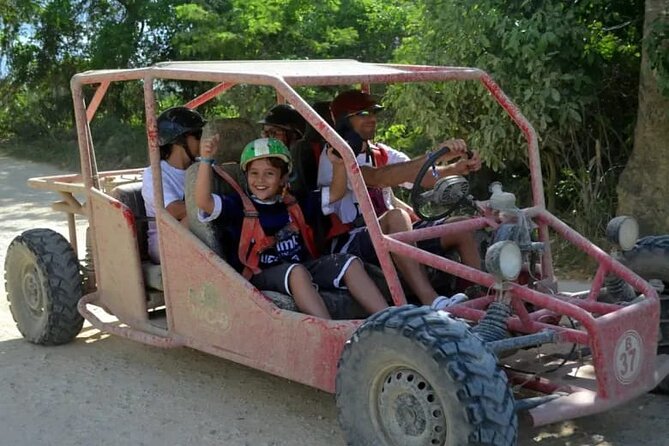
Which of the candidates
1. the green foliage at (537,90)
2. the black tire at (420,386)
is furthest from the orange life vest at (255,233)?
the green foliage at (537,90)

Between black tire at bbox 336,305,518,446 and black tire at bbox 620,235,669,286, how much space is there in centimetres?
151

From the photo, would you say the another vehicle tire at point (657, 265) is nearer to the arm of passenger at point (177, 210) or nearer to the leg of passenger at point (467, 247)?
the leg of passenger at point (467, 247)

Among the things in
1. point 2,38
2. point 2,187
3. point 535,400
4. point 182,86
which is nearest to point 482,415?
point 535,400

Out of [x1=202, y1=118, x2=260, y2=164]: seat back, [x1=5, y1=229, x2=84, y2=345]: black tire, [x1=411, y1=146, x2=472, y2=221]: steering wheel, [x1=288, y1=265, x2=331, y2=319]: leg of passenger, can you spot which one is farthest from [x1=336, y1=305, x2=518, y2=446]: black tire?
[x1=5, y1=229, x2=84, y2=345]: black tire

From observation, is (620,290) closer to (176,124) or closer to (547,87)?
(176,124)

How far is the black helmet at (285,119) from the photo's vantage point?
5746 millimetres

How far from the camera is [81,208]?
233 inches

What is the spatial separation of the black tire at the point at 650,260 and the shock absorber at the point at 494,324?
1151 mm

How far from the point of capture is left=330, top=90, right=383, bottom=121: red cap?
17.3ft

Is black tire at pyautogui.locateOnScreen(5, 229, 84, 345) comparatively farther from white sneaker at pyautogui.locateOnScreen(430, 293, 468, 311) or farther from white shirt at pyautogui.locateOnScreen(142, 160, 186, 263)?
white sneaker at pyautogui.locateOnScreen(430, 293, 468, 311)

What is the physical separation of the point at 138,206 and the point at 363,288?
1.89 m

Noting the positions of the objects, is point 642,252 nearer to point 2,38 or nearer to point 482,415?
point 482,415

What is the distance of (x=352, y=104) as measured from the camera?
208 inches

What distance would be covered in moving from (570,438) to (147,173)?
2.71 m
